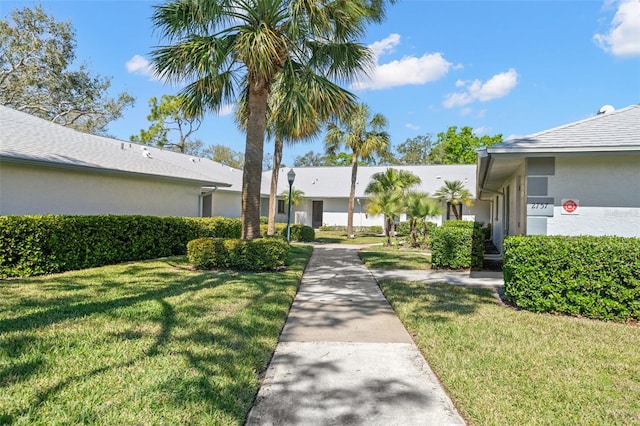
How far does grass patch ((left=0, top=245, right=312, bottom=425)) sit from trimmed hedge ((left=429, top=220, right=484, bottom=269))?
17.7 feet

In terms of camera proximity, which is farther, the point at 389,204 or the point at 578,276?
the point at 389,204

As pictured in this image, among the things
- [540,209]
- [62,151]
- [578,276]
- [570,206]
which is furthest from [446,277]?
[62,151]

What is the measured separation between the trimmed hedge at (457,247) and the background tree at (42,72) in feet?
87.0

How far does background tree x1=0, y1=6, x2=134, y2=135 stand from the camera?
22.8 meters

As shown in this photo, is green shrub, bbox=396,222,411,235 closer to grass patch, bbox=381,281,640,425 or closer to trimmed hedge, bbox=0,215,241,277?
trimmed hedge, bbox=0,215,241,277

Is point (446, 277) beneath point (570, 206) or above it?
beneath

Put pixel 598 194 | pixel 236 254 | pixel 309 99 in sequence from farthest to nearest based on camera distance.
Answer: pixel 236 254 → pixel 309 99 → pixel 598 194

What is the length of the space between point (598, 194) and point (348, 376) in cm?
620

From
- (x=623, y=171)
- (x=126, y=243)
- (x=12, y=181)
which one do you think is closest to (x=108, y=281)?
(x=126, y=243)

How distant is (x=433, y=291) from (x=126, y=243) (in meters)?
8.25

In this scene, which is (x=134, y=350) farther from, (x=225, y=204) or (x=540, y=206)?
(x=225, y=204)

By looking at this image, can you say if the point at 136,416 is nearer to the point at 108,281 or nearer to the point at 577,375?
the point at 577,375

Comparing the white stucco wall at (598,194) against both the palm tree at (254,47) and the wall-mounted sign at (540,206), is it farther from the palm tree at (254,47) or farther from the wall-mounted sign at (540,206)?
the palm tree at (254,47)

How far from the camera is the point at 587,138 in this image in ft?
22.2
